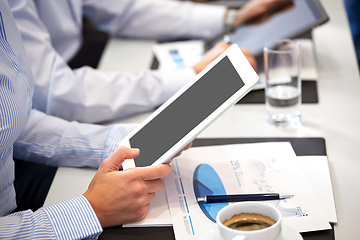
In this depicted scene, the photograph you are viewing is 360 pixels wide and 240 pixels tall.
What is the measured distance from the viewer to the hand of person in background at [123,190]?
1.69 feet

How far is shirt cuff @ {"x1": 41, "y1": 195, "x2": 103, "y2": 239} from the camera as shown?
49cm

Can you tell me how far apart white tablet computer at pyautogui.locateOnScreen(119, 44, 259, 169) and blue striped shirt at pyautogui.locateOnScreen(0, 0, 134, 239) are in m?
0.11

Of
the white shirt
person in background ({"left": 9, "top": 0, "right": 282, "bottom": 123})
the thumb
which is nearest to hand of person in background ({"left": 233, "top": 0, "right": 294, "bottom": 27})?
person in background ({"left": 9, "top": 0, "right": 282, "bottom": 123})

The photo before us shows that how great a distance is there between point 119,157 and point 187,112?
5.2 inches

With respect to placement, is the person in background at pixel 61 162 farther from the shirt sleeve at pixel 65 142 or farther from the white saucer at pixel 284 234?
the white saucer at pixel 284 234

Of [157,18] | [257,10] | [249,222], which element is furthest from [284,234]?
[157,18]

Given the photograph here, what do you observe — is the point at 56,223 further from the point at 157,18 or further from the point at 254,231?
the point at 157,18

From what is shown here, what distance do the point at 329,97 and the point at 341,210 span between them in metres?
0.38

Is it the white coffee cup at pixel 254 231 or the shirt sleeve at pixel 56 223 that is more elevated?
the white coffee cup at pixel 254 231

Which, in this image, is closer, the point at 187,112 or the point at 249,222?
the point at 249,222

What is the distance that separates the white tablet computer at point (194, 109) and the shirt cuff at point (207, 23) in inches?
27.2

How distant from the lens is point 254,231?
0.38 meters

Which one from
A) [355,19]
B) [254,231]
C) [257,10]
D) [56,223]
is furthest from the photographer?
[355,19]

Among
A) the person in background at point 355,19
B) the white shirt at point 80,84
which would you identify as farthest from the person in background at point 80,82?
the person in background at point 355,19
